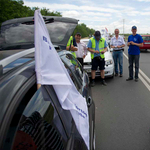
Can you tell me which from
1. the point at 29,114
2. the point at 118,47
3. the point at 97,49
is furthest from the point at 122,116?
the point at 118,47

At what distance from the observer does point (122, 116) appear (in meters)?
4.08

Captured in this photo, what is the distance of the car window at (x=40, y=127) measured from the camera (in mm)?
1127

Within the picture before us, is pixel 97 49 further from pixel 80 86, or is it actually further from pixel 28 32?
pixel 80 86

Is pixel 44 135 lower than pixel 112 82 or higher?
higher

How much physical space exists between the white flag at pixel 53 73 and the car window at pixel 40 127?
4.2 inches

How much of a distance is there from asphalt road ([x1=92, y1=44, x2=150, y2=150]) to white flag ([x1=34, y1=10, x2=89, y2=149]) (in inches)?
65.2

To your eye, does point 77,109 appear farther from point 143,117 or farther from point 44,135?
point 143,117

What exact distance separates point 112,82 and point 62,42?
3.89 metres

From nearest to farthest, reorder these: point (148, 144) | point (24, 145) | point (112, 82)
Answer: point (24, 145) → point (148, 144) → point (112, 82)

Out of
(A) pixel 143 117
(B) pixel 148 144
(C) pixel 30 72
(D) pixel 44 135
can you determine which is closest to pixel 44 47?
(C) pixel 30 72

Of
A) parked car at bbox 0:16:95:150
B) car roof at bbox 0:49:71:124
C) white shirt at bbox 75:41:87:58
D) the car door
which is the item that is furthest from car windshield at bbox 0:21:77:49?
white shirt at bbox 75:41:87:58

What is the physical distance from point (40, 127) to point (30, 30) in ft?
8.85

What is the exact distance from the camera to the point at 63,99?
1491 millimetres

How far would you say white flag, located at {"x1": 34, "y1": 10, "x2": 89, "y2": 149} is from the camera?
138 centimetres
